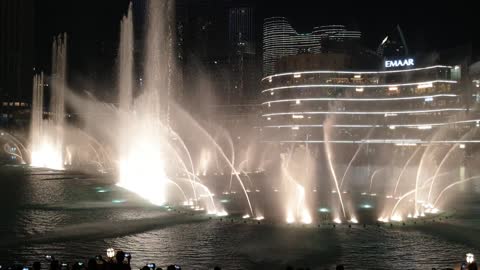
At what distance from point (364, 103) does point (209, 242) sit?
97.7 metres

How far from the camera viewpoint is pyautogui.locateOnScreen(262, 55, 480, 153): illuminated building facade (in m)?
109

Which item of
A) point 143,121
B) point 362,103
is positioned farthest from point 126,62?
point 362,103

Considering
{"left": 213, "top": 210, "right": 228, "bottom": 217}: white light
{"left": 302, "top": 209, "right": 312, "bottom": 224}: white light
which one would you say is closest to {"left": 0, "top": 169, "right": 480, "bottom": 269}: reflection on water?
{"left": 213, "top": 210, "right": 228, "bottom": 217}: white light

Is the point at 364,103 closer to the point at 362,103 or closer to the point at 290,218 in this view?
the point at 362,103

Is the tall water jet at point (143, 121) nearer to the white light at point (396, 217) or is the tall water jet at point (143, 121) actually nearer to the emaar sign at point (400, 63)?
the white light at point (396, 217)

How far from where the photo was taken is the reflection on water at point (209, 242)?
1831cm

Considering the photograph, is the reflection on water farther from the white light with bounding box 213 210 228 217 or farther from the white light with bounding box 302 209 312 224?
the white light with bounding box 302 209 312 224

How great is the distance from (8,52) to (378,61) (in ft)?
332

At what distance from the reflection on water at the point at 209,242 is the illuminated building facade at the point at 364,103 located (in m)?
85.5

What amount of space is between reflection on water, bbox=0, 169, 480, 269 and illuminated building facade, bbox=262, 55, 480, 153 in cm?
8548

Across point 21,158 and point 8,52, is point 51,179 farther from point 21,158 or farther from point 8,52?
point 8,52

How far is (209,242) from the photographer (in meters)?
21.1

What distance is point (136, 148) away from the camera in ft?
166

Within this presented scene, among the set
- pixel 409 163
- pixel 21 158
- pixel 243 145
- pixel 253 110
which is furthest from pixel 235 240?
pixel 253 110
